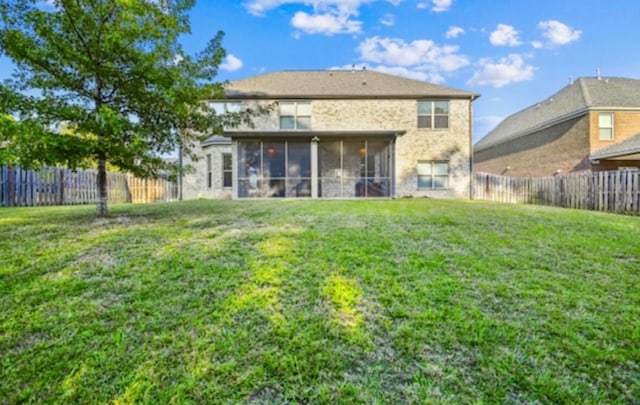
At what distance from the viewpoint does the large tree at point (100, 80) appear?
20.3 feet

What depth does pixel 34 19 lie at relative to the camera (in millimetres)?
6258

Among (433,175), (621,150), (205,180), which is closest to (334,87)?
(433,175)

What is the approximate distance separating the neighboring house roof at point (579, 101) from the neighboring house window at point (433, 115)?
7.74 m

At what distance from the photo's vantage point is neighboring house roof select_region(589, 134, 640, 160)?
15719 mm

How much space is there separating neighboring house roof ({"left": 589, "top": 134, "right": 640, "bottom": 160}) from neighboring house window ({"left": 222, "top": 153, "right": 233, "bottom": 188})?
60.2 ft

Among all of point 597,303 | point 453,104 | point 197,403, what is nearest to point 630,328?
point 597,303

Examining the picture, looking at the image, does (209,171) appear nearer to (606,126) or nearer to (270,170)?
(270,170)

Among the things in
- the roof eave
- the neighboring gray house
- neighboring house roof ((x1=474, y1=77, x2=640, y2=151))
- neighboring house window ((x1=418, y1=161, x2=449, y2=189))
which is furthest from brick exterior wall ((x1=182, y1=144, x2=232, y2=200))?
neighboring house roof ((x1=474, y1=77, x2=640, y2=151))

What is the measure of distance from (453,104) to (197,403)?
18.8 meters

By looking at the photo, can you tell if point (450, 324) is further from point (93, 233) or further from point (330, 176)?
point (330, 176)

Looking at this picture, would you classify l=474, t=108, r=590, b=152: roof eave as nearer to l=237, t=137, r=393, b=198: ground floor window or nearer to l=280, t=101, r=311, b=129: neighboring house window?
l=237, t=137, r=393, b=198: ground floor window

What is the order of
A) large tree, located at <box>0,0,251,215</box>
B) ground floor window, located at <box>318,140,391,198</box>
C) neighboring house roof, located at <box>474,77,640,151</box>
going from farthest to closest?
neighboring house roof, located at <box>474,77,640,151</box>, ground floor window, located at <box>318,140,391,198</box>, large tree, located at <box>0,0,251,215</box>

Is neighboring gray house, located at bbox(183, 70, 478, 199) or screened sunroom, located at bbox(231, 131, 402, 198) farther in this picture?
neighboring gray house, located at bbox(183, 70, 478, 199)

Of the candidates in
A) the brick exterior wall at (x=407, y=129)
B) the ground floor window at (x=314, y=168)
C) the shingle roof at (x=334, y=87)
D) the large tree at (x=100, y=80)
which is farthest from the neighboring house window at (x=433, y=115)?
the large tree at (x=100, y=80)
